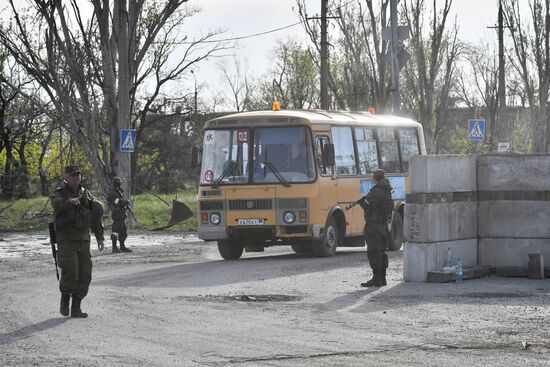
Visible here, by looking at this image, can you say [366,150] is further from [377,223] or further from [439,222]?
[377,223]

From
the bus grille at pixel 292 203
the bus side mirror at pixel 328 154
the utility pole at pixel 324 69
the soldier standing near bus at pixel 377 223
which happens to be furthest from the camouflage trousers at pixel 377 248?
the utility pole at pixel 324 69

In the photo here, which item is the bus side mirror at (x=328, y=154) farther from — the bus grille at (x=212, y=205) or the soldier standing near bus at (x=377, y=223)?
the soldier standing near bus at (x=377, y=223)

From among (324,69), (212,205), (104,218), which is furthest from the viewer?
(104,218)

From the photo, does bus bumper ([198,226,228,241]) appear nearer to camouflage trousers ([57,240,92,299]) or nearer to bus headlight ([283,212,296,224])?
bus headlight ([283,212,296,224])

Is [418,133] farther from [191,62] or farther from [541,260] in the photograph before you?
[191,62]

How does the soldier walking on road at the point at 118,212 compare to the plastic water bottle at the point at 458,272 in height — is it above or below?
above

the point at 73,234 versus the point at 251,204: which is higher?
the point at 251,204

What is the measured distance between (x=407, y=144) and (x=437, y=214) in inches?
363

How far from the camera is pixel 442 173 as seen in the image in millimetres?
18062

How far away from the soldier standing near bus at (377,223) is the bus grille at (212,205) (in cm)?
589

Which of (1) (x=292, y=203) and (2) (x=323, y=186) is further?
(2) (x=323, y=186)

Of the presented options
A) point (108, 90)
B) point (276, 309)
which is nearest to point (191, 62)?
point (108, 90)

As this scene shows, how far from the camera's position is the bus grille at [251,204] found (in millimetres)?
22500

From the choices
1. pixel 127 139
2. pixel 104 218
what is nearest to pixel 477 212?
pixel 127 139
